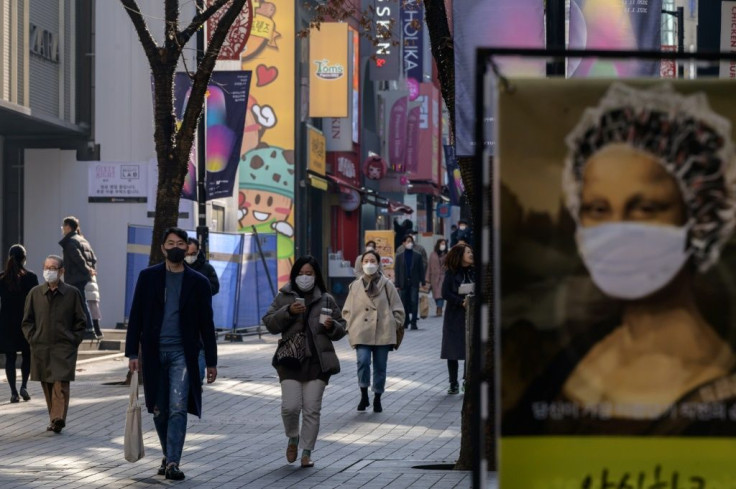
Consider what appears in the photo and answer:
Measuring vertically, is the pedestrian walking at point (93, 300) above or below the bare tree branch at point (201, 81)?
below

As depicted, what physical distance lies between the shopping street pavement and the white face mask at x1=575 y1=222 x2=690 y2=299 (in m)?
5.86

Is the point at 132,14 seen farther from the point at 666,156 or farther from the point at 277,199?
the point at 277,199

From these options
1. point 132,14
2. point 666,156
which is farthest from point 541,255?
point 132,14

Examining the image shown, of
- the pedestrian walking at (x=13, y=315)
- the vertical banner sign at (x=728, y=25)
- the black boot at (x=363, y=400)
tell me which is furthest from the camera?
the pedestrian walking at (x=13, y=315)

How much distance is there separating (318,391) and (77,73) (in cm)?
1948

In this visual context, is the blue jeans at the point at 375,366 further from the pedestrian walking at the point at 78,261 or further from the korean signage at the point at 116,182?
the korean signage at the point at 116,182

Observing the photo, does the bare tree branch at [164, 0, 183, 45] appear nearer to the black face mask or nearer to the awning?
the black face mask

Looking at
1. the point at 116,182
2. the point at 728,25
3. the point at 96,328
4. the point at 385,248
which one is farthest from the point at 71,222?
the point at 385,248

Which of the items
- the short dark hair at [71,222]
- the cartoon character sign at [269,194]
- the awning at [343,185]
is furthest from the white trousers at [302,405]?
the awning at [343,185]

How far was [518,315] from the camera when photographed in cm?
511

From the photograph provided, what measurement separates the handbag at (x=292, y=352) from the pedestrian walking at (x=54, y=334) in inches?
119

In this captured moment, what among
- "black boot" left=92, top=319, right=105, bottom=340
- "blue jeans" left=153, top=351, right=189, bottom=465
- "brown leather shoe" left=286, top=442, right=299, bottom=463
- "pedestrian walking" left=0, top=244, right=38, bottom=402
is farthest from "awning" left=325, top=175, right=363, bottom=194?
"blue jeans" left=153, top=351, right=189, bottom=465

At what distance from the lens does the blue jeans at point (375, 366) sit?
55.2 ft

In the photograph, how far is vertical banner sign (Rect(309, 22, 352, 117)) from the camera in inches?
1535
